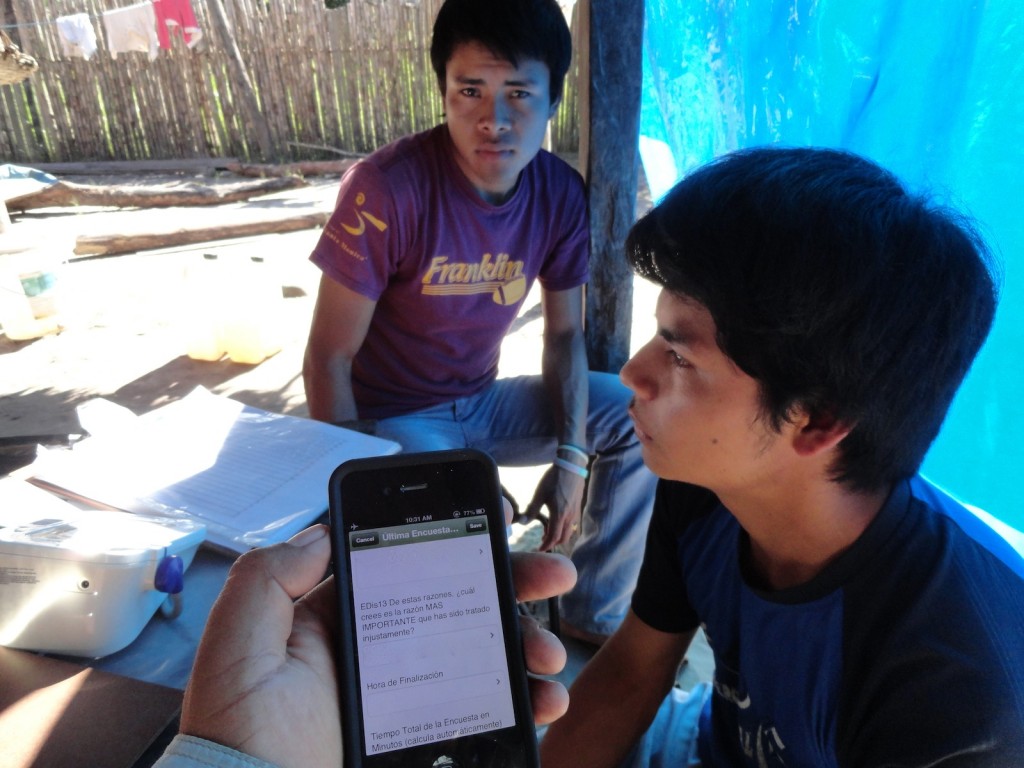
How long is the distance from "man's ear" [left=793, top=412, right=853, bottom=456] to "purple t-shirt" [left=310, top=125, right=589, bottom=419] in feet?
3.72

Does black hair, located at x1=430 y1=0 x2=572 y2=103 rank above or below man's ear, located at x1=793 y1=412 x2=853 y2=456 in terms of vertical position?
above

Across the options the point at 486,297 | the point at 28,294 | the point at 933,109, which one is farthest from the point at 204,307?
the point at 933,109

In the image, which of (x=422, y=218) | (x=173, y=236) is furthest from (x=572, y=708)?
(x=173, y=236)

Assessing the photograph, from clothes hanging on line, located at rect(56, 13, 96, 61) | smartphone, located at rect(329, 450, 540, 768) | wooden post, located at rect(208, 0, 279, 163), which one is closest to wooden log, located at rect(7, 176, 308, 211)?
wooden post, located at rect(208, 0, 279, 163)

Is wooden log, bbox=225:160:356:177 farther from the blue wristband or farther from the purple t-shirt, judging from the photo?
the blue wristband

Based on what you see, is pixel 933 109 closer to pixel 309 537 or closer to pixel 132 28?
pixel 309 537

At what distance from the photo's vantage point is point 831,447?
3.15 ft

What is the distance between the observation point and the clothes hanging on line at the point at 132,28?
8.16m

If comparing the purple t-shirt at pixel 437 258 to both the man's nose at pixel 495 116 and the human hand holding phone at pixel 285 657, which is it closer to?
the man's nose at pixel 495 116

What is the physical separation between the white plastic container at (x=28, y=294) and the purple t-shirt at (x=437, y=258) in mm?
3583

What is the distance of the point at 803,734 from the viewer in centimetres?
94

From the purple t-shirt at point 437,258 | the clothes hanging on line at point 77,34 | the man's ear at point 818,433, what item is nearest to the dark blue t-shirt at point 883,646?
the man's ear at point 818,433

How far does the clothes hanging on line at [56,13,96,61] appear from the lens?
8320mm

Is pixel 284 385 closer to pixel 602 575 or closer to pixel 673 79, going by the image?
pixel 602 575
